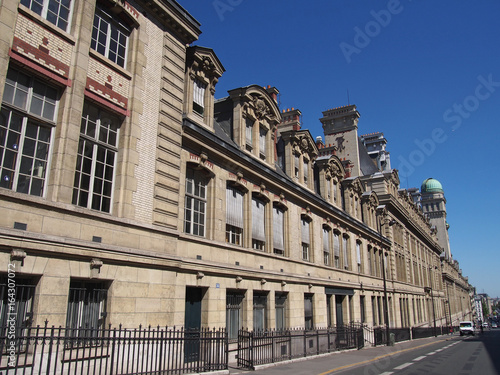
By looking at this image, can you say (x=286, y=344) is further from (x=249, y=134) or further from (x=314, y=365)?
(x=249, y=134)

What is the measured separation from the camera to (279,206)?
20.6 meters

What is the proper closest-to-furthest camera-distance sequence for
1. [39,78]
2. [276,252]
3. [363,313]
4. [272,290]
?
[39,78] → [272,290] → [276,252] → [363,313]

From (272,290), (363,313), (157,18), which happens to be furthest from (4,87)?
(363,313)

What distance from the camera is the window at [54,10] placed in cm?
931

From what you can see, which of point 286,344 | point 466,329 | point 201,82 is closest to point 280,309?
point 286,344

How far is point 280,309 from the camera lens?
19.1m

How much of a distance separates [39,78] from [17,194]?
2.91 meters

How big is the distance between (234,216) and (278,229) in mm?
4385

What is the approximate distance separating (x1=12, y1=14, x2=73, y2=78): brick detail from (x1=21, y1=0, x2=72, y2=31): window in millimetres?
444

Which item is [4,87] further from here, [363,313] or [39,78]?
[363,313]

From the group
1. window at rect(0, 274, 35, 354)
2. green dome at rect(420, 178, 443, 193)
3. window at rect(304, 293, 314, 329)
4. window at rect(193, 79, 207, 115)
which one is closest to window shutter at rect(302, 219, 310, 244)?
window at rect(304, 293, 314, 329)

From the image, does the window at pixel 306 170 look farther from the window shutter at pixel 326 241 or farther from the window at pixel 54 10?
the window at pixel 54 10

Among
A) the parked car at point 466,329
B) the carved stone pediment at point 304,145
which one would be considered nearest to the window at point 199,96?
the carved stone pediment at point 304,145

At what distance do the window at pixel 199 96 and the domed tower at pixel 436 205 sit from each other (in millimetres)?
121985
